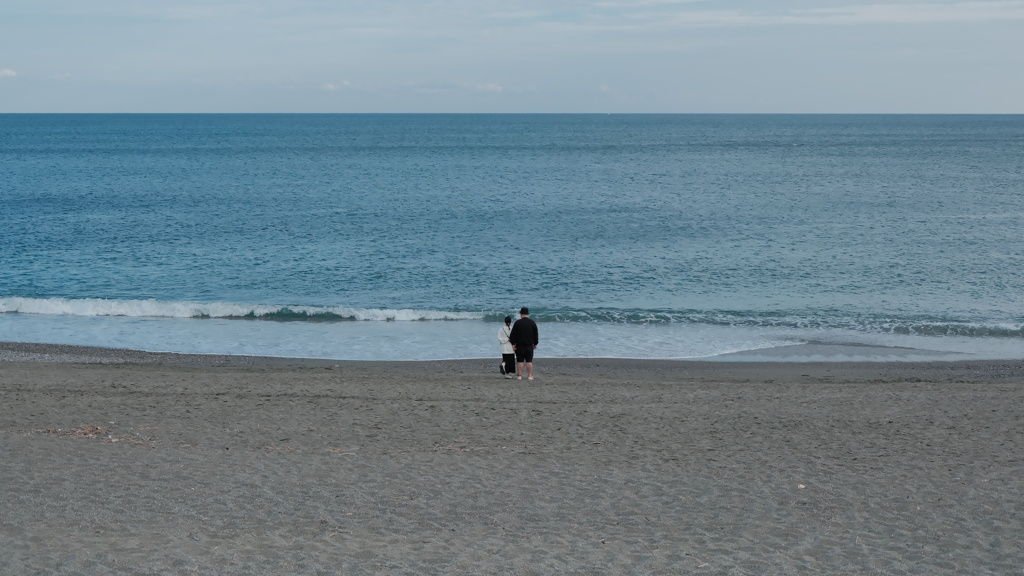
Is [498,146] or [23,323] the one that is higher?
[498,146]

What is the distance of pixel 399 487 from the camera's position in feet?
34.5

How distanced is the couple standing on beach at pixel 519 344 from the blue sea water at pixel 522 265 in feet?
13.1

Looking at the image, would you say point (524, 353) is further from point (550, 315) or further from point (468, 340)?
point (550, 315)

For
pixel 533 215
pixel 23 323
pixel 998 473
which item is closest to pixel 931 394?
pixel 998 473

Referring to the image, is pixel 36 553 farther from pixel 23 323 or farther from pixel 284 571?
pixel 23 323

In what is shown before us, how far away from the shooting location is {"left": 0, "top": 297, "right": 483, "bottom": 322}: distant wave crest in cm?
2641

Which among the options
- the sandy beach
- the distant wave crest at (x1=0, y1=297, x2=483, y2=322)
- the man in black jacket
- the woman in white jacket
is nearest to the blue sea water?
the distant wave crest at (x1=0, y1=297, x2=483, y2=322)

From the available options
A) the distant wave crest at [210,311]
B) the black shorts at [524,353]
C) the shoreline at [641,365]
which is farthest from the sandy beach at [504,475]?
the distant wave crest at [210,311]

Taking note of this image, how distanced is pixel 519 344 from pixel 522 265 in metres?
16.7

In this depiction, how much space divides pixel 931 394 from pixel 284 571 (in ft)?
41.0

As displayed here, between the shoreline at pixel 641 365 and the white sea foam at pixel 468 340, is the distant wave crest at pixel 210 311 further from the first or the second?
the shoreline at pixel 641 365

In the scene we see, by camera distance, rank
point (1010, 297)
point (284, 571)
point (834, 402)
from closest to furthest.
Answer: point (284, 571)
point (834, 402)
point (1010, 297)

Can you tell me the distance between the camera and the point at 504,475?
11.0 meters

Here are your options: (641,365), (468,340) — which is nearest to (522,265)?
(468,340)
